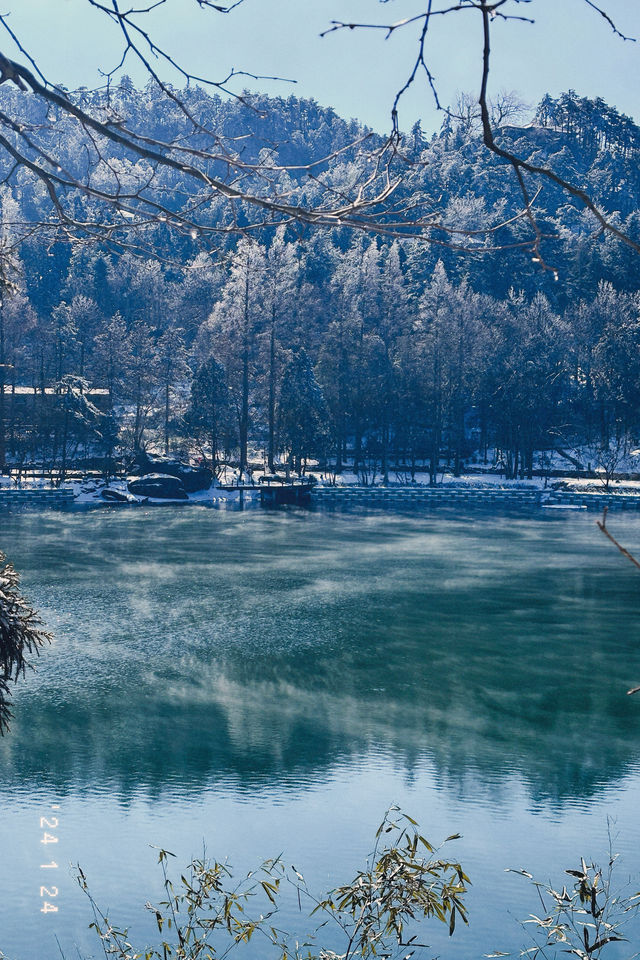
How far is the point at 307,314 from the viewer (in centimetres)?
5250

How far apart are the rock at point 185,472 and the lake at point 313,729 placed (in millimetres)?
15891

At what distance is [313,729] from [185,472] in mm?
28221

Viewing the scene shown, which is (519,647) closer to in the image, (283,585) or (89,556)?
(283,585)

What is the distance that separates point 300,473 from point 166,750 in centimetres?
3256

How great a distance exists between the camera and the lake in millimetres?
9094

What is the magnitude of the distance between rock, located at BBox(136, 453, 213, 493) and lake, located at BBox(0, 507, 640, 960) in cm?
1589

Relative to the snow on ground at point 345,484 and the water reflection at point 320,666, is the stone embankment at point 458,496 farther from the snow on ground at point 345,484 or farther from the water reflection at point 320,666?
the water reflection at point 320,666

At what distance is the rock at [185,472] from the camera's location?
39.6 metres

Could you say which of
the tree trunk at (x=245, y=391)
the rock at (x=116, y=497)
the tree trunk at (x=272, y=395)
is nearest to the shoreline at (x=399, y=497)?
the rock at (x=116, y=497)

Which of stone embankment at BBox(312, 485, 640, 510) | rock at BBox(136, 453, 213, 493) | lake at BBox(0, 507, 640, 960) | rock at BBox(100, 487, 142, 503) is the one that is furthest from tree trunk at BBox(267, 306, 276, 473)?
lake at BBox(0, 507, 640, 960)

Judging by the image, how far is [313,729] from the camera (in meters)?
12.4

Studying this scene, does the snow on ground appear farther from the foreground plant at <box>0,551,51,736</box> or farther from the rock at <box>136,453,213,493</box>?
the foreground plant at <box>0,551,51,736</box>

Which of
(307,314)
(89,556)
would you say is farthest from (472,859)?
(307,314)

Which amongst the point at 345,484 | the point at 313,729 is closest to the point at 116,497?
the point at 345,484
